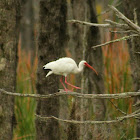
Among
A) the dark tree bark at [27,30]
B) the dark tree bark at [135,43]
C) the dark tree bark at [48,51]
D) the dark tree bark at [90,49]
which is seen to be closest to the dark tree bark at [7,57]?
the dark tree bark at [48,51]

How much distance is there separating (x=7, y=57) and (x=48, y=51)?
2.48ft

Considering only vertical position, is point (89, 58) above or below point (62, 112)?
above

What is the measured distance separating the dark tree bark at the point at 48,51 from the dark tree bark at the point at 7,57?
565 mm

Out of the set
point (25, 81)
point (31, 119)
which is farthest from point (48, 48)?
point (25, 81)

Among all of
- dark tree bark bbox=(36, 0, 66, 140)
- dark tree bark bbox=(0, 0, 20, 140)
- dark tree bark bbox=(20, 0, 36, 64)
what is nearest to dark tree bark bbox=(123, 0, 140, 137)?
dark tree bark bbox=(36, 0, 66, 140)

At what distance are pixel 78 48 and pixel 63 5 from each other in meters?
1.24

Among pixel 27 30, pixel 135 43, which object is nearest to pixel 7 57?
pixel 135 43

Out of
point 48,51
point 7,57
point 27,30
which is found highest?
point 27,30

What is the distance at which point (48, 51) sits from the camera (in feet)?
18.0

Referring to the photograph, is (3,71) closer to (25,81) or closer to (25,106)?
(25,106)

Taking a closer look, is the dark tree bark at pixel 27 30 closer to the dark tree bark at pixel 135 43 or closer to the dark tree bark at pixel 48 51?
the dark tree bark at pixel 48 51

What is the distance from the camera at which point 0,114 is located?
4.96 meters

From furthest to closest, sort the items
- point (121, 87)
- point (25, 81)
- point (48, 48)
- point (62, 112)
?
point (25, 81), point (121, 87), point (62, 112), point (48, 48)

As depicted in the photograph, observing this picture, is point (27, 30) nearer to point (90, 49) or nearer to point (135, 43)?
point (90, 49)
